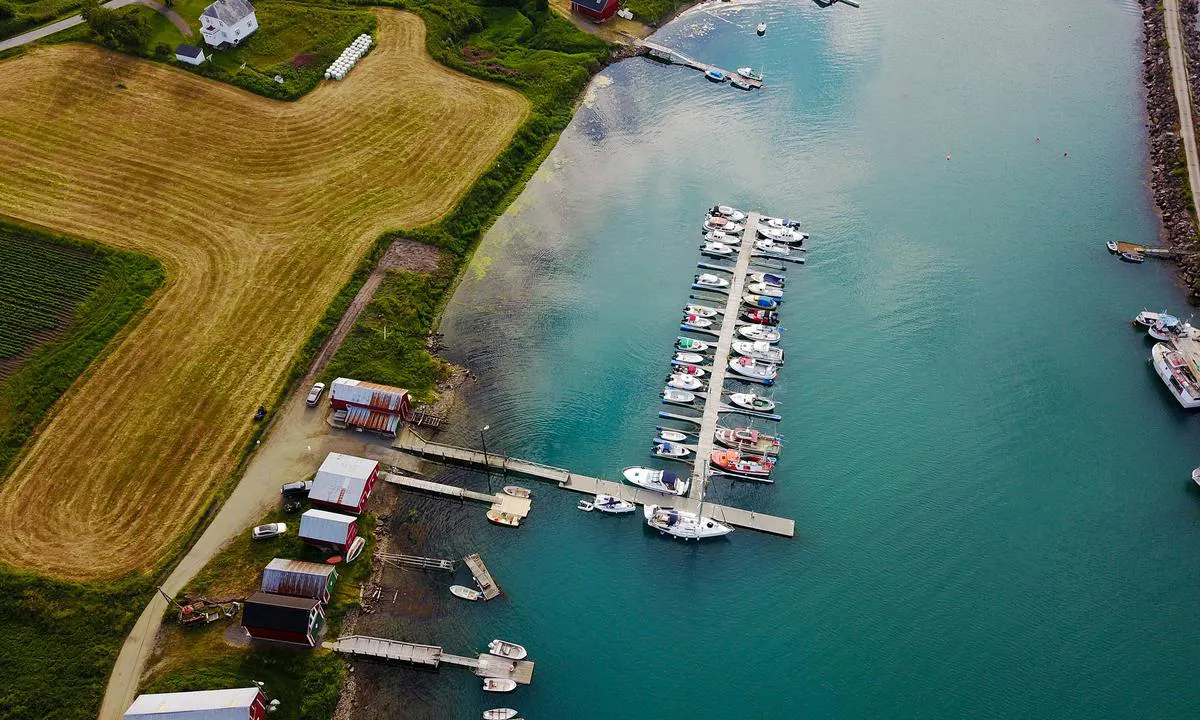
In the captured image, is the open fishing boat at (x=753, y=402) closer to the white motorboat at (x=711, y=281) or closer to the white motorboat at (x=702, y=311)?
the white motorboat at (x=702, y=311)

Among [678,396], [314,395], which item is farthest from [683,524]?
[314,395]

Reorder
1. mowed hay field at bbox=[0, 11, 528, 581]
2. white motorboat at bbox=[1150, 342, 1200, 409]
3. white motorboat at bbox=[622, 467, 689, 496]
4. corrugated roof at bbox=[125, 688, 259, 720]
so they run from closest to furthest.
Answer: corrugated roof at bbox=[125, 688, 259, 720] → mowed hay field at bbox=[0, 11, 528, 581] → white motorboat at bbox=[622, 467, 689, 496] → white motorboat at bbox=[1150, 342, 1200, 409]

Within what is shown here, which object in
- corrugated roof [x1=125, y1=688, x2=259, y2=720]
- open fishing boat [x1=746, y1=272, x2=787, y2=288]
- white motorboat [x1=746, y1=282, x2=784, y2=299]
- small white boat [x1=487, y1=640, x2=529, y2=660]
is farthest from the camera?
open fishing boat [x1=746, y1=272, x2=787, y2=288]

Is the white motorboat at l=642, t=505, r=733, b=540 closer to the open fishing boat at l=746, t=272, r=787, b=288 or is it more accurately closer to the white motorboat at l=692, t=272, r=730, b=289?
the white motorboat at l=692, t=272, r=730, b=289

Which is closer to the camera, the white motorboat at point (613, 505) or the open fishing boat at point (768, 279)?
the white motorboat at point (613, 505)

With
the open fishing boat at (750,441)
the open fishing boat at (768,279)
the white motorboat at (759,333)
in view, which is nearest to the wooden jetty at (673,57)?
the open fishing boat at (768,279)

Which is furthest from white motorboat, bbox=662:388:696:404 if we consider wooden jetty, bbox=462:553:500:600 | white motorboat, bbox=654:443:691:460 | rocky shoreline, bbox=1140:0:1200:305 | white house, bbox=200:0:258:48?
white house, bbox=200:0:258:48

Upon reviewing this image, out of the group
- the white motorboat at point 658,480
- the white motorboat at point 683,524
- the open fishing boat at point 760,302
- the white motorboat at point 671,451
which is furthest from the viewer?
the open fishing boat at point 760,302
